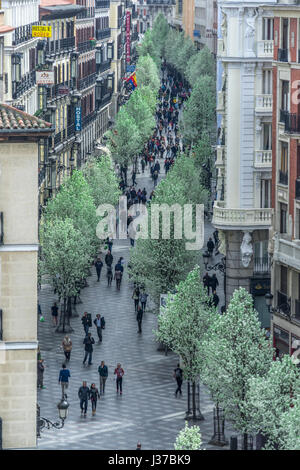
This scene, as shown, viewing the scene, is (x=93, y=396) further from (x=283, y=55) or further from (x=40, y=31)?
(x=40, y=31)

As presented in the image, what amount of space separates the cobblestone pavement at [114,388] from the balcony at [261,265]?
19.0 ft

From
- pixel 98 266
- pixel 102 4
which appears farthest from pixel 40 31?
pixel 102 4

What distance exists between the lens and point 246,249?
244 ft

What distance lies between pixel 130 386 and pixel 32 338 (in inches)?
876

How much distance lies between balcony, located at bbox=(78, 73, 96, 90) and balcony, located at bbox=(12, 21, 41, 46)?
34.8m

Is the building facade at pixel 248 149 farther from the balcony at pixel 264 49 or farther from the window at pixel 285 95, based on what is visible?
the window at pixel 285 95

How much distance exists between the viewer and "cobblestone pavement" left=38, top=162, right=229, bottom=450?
57656 mm

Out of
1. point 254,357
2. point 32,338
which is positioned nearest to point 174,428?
point 254,357

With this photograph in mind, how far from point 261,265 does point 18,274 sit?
32.3 m

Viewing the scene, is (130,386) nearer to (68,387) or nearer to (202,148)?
(68,387)

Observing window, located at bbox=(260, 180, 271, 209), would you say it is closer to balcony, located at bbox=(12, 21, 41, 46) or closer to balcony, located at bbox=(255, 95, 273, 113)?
balcony, located at bbox=(255, 95, 273, 113)

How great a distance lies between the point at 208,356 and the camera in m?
53.4

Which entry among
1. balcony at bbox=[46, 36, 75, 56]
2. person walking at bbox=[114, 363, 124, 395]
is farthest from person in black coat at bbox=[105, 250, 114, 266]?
balcony at bbox=[46, 36, 75, 56]

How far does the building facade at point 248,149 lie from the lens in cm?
7400
